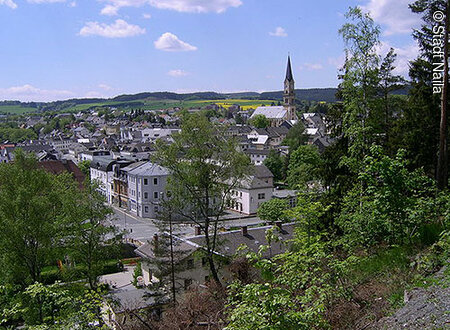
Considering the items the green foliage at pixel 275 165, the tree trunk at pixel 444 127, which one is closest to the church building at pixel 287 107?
the green foliage at pixel 275 165

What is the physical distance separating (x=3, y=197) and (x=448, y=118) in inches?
802

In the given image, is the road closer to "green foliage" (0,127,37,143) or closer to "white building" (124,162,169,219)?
"white building" (124,162,169,219)

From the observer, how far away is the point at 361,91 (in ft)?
53.8

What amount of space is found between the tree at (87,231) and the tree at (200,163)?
5667 millimetres

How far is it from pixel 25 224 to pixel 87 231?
343 cm

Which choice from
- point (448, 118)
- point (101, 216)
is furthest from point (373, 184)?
point (101, 216)

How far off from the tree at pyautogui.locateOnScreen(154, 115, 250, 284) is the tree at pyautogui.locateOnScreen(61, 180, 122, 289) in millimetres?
5667

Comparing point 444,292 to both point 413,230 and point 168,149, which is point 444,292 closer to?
point 413,230

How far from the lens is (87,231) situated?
22922mm

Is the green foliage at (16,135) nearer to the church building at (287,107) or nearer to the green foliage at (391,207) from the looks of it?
the church building at (287,107)

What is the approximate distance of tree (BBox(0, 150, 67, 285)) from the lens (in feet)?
66.1

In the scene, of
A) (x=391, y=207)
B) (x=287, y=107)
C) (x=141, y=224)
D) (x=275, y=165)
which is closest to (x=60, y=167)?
(x=141, y=224)

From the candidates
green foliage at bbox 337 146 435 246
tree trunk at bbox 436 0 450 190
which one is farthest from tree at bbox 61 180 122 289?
tree trunk at bbox 436 0 450 190

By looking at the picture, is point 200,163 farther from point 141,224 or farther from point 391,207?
point 141,224
